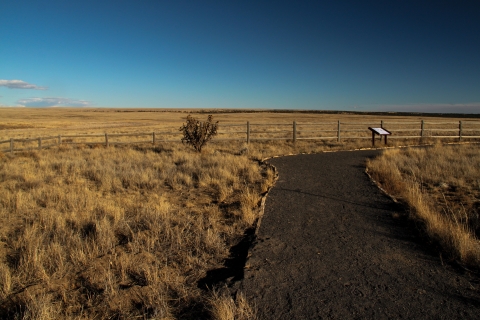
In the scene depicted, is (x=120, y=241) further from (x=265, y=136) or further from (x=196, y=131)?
(x=265, y=136)

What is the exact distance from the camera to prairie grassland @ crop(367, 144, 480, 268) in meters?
4.71

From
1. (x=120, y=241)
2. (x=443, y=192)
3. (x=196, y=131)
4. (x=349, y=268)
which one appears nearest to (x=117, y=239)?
(x=120, y=241)

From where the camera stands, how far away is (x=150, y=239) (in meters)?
5.54

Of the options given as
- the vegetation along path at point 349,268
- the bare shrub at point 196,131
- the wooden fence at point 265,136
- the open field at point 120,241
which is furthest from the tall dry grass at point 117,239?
the wooden fence at point 265,136

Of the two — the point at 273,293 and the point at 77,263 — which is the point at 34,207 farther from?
the point at 273,293

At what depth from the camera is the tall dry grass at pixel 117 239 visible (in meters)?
3.78

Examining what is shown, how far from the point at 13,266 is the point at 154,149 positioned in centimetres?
1498

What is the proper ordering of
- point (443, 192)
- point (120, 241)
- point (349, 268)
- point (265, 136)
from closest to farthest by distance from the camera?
1. point (349, 268)
2. point (120, 241)
3. point (443, 192)
4. point (265, 136)

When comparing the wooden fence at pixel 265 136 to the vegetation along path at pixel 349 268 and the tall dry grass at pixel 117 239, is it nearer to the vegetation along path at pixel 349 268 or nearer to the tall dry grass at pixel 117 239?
the tall dry grass at pixel 117 239

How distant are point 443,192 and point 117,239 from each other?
7.86m

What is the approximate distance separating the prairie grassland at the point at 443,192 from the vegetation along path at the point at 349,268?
276 mm

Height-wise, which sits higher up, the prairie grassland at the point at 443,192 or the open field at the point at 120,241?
the prairie grassland at the point at 443,192

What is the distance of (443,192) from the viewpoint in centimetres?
832

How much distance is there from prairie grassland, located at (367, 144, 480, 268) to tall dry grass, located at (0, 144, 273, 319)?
10.6 feet
